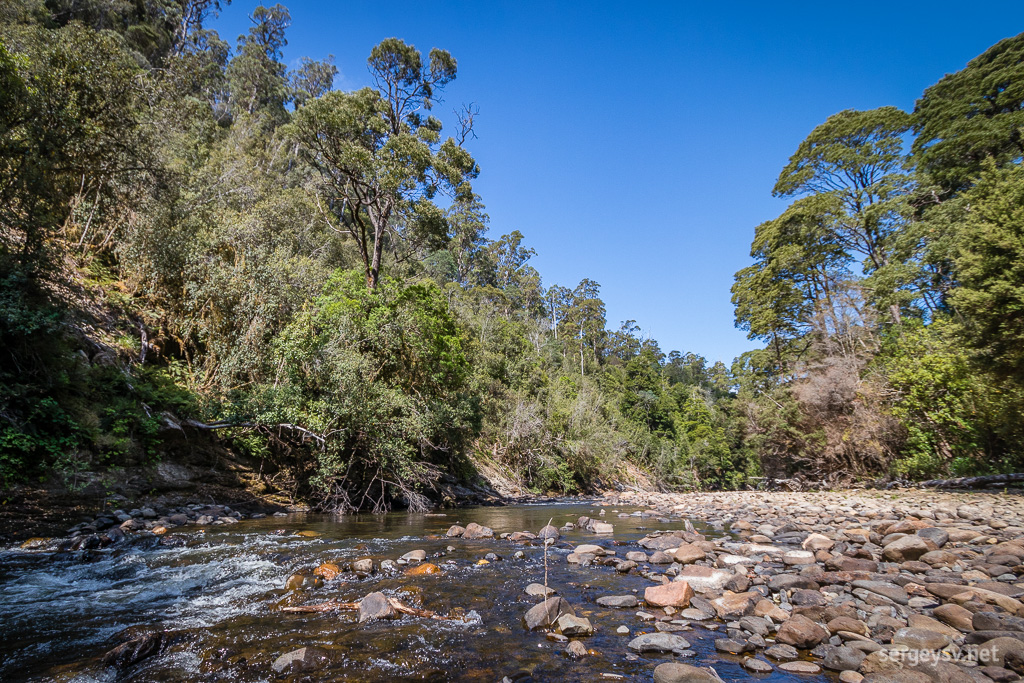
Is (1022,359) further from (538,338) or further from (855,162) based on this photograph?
(538,338)

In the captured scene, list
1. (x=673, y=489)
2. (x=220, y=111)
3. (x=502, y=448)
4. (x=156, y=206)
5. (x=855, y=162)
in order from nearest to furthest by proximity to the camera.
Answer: (x=156, y=206) < (x=855, y=162) < (x=502, y=448) < (x=673, y=489) < (x=220, y=111)

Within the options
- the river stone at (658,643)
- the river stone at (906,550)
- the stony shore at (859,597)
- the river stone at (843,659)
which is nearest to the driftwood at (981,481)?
the stony shore at (859,597)

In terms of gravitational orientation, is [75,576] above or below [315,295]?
below

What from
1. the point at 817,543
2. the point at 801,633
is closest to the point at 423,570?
the point at 801,633

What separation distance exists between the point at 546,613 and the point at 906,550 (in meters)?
5.82

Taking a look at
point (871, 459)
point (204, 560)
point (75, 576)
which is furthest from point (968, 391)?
point (75, 576)

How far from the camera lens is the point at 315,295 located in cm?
1545

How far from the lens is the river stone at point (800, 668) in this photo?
3.36 meters

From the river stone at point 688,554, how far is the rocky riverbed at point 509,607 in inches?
1.8

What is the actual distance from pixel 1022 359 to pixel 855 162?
60.8 ft

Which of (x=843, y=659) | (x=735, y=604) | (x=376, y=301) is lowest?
(x=735, y=604)

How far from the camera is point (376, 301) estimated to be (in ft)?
51.7

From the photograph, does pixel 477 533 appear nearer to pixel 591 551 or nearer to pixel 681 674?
pixel 591 551

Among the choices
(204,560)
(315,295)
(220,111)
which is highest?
(220,111)
